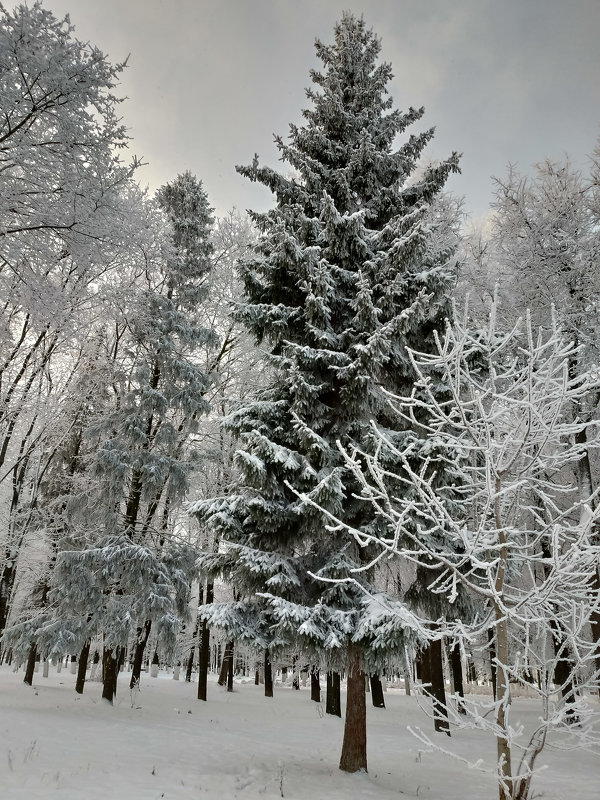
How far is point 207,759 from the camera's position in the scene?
26.8 feet

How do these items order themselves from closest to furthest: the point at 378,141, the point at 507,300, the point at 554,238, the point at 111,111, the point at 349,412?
the point at 111,111
the point at 349,412
the point at 378,141
the point at 554,238
the point at 507,300

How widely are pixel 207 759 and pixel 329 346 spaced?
24.2 ft

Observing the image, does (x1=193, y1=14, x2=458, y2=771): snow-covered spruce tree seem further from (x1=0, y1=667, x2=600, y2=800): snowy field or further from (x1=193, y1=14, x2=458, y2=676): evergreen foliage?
(x1=0, y1=667, x2=600, y2=800): snowy field

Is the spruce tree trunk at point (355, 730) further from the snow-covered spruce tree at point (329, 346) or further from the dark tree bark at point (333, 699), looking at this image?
the dark tree bark at point (333, 699)

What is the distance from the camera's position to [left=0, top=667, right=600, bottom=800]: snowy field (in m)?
6.22

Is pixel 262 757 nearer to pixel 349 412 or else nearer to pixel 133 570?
pixel 133 570

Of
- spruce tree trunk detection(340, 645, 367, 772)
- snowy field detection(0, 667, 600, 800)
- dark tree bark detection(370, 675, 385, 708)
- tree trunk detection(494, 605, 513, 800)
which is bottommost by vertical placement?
dark tree bark detection(370, 675, 385, 708)

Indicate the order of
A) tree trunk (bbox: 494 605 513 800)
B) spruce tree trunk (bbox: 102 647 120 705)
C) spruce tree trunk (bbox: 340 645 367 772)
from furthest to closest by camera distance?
1. spruce tree trunk (bbox: 102 647 120 705)
2. spruce tree trunk (bbox: 340 645 367 772)
3. tree trunk (bbox: 494 605 513 800)

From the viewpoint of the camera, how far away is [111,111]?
606 centimetres

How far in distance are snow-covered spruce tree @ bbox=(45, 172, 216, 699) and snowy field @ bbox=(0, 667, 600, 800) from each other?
1.79m

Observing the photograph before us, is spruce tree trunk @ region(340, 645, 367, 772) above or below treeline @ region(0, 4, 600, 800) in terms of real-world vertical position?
below

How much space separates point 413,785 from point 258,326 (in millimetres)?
7826

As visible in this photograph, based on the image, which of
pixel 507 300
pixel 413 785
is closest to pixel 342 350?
pixel 507 300

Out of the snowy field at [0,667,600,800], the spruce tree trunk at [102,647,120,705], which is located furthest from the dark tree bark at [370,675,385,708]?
the spruce tree trunk at [102,647,120,705]
